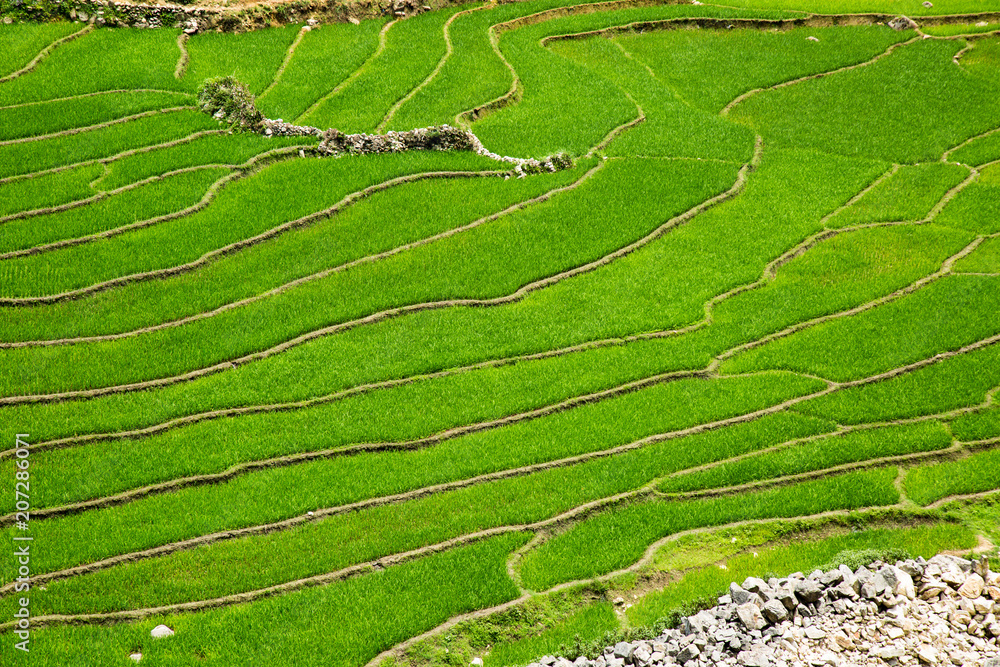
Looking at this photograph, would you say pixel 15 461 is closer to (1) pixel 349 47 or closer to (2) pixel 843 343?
(2) pixel 843 343

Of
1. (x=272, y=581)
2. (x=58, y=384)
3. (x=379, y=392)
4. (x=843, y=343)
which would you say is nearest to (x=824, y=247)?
(x=843, y=343)

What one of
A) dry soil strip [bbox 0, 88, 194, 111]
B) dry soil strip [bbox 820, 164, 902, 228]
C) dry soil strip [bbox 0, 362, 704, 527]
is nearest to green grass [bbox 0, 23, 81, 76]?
dry soil strip [bbox 0, 88, 194, 111]

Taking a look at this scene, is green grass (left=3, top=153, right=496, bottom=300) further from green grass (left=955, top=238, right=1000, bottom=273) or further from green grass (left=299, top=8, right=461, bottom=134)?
green grass (left=955, top=238, right=1000, bottom=273)

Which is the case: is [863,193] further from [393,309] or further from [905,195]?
[393,309]

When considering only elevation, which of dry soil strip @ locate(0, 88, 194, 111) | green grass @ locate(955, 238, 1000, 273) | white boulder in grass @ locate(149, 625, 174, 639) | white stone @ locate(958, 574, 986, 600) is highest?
dry soil strip @ locate(0, 88, 194, 111)

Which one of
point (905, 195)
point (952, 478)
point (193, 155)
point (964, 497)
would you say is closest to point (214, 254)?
point (193, 155)
